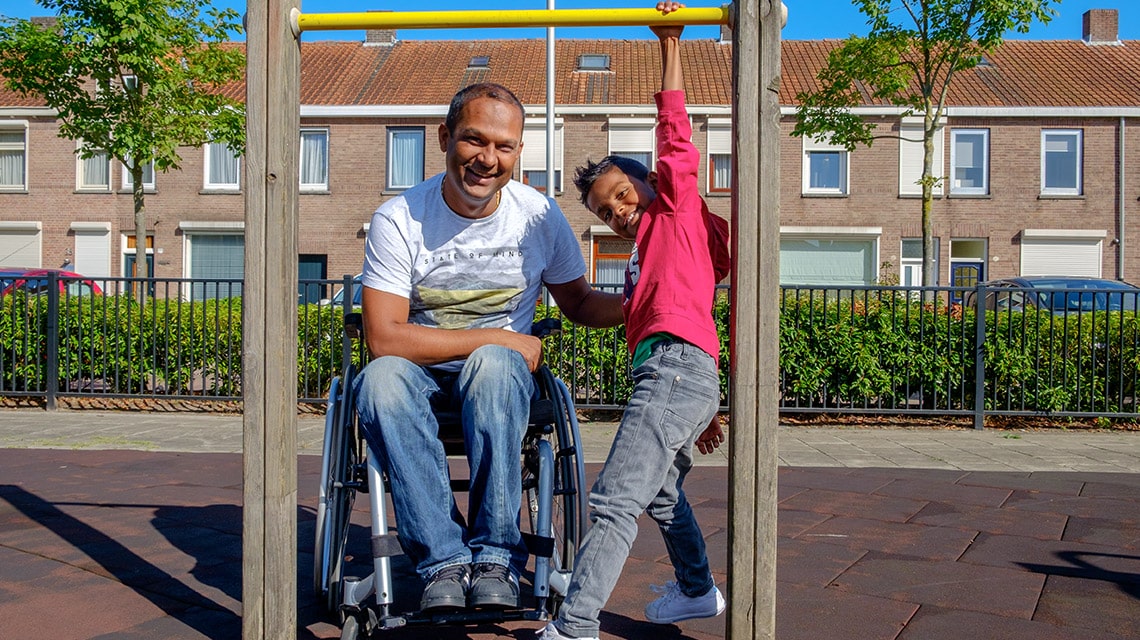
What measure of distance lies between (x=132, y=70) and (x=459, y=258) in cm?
1291

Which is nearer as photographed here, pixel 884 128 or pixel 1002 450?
pixel 1002 450

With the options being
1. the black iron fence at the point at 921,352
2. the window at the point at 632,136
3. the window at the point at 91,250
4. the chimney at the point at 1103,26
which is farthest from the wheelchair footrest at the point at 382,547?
the chimney at the point at 1103,26

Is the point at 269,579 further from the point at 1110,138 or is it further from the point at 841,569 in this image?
the point at 1110,138

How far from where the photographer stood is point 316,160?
27.1 metres

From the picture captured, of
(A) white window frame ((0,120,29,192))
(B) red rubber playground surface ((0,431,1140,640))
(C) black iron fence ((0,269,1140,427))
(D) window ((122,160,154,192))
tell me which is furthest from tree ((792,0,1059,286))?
(A) white window frame ((0,120,29,192))

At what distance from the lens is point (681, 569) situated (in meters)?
3.07

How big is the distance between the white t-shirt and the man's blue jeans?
0.35 meters

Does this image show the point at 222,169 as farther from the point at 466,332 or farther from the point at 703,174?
the point at 466,332

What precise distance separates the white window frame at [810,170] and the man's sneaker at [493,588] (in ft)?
81.5

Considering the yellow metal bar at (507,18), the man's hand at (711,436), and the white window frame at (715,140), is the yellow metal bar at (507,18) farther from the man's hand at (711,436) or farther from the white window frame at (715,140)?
the white window frame at (715,140)

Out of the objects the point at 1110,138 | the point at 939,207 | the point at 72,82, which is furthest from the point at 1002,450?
the point at 1110,138

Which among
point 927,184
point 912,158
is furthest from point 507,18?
point 912,158

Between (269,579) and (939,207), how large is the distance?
85.1 feet

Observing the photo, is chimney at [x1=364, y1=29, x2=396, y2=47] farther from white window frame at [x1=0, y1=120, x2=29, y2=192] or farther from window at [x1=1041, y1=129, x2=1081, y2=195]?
window at [x1=1041, y1=129, x2=1081, y2=195]
